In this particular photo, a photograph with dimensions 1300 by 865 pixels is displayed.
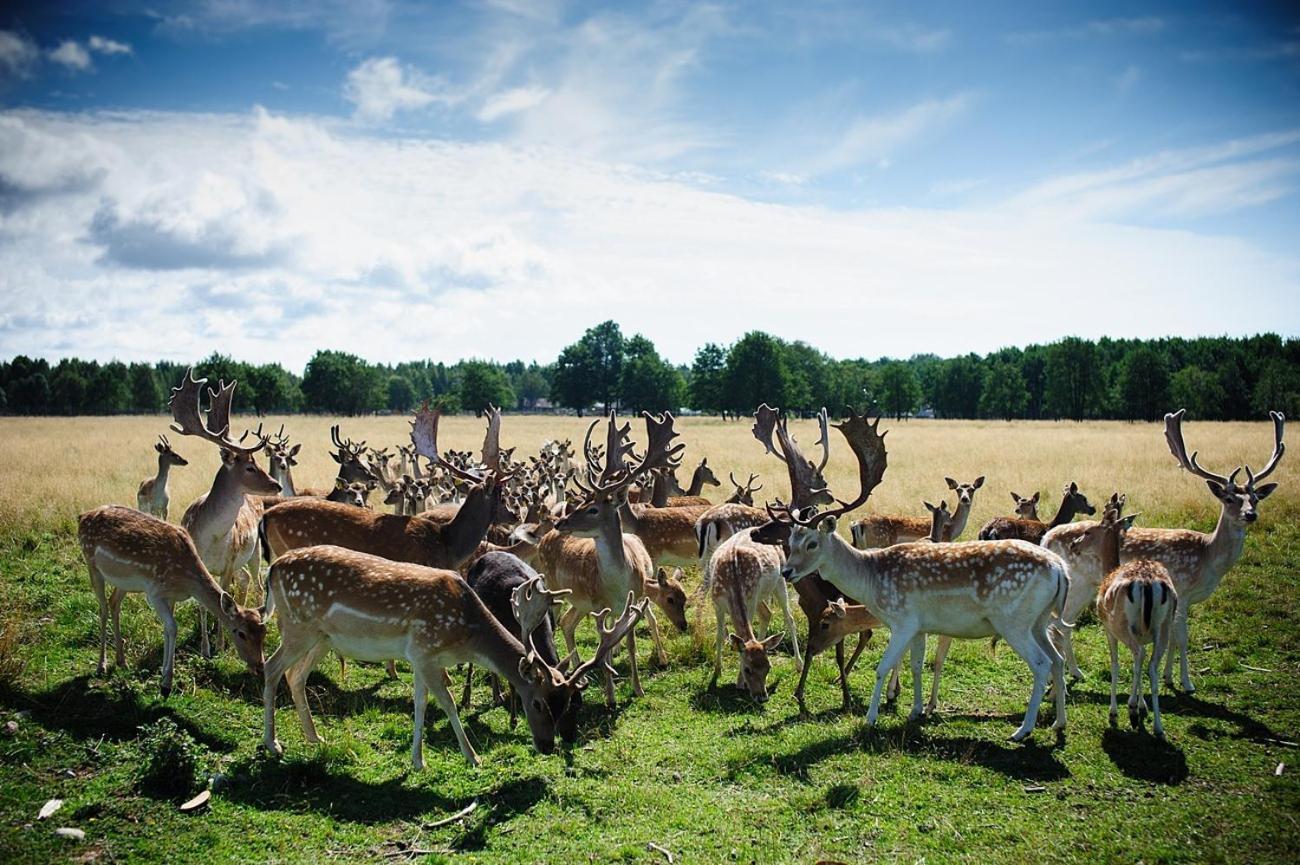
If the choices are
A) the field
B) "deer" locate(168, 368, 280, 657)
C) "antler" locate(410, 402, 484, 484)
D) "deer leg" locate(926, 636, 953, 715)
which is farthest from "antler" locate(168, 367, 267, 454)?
"deer leg" locate(926, 636, 953, 715)

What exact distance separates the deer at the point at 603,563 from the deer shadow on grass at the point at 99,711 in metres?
3.62

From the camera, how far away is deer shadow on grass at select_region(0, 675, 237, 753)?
6.23 meters

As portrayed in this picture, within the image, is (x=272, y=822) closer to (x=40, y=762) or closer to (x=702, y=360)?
(x=40, y=762)

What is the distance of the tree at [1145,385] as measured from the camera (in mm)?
76188

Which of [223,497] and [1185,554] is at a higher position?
[223,497]

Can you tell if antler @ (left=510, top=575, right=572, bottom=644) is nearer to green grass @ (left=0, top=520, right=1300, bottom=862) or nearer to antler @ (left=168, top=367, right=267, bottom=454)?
green grass @ (left=0, top=520, right=1300, bottom=862)

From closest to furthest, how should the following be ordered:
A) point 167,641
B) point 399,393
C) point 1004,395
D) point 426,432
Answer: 1. point 167,641
2. point 426,432
3. point 1004,395
4. point 399,393

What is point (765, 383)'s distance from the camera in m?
67.6

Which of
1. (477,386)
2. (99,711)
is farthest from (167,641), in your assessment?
(477,386)

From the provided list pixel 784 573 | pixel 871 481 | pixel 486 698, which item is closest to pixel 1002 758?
pixel 784 573

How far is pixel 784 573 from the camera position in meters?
7.24

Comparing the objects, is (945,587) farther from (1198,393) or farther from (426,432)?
(1198,393)

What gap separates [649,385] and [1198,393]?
4924 centimetres

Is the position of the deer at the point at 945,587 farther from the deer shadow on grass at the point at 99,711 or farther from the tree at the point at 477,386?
the tree at the point at 477,386
